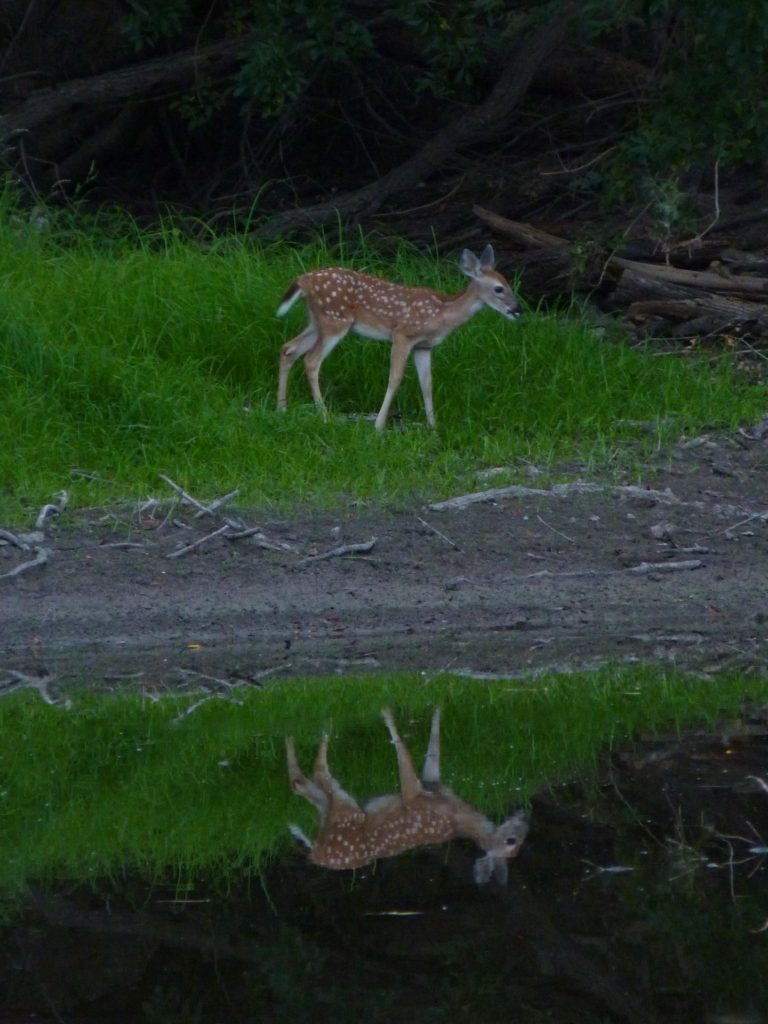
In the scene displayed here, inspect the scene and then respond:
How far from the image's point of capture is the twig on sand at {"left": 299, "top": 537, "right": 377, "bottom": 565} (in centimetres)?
885

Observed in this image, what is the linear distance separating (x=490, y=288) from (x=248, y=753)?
457 centimetres

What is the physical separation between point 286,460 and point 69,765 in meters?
3.33

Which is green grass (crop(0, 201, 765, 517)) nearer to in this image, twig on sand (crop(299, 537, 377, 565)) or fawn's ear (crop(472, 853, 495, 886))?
twig on sand (crop(299, 537, 377, 565))

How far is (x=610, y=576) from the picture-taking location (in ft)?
29.4

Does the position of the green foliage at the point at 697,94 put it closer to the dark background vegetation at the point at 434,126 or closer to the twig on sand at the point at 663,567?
the dark background vegetation at the point at 434,126

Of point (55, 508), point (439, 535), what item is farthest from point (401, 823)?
point (55, 508)

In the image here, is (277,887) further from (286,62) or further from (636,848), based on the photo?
(286,62)

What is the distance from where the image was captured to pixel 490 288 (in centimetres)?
1070

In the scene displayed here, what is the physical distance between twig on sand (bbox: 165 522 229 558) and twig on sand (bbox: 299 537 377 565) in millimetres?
423

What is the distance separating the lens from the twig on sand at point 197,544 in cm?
878

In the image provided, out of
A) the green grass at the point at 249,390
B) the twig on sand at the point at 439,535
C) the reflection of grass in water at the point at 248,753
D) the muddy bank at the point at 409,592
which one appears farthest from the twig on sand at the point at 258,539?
the reflection of grass in water at the point at 248,753

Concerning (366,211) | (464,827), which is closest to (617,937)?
(464,827)

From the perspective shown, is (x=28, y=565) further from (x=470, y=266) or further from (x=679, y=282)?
(x=679, y=282)

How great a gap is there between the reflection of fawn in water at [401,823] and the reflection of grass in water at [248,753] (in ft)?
0.22
